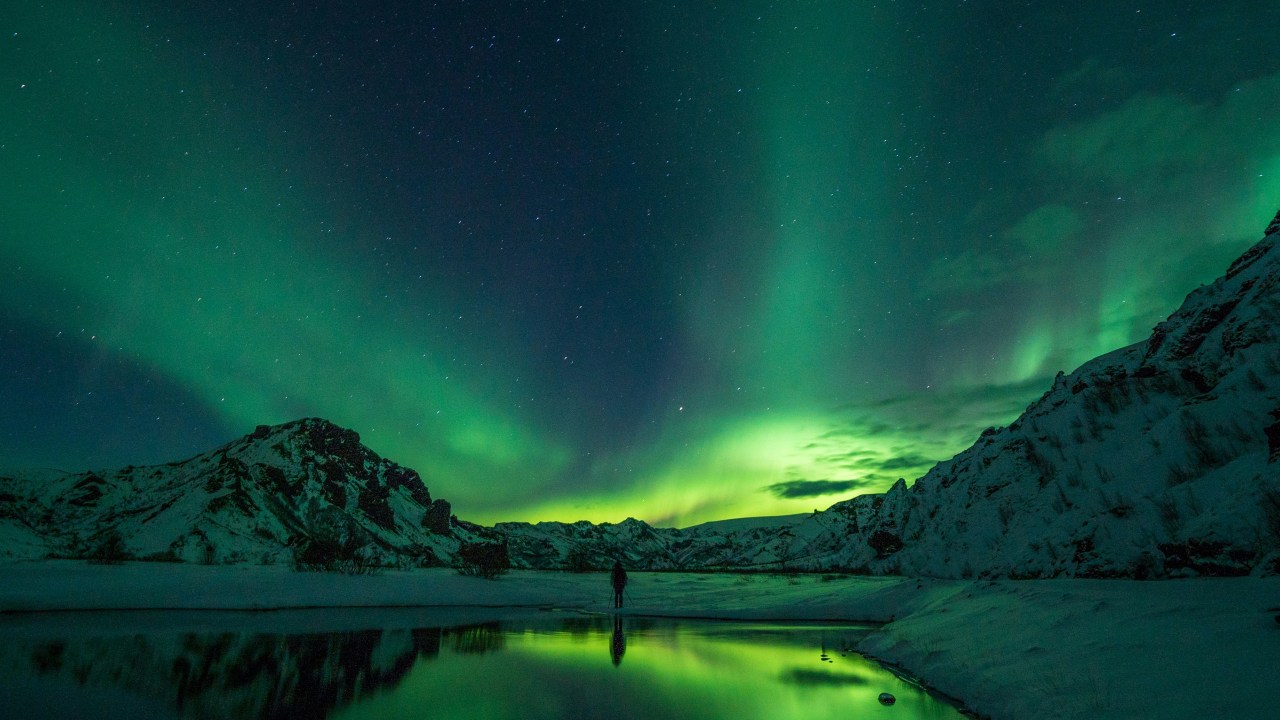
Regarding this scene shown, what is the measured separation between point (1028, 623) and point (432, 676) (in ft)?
33.2

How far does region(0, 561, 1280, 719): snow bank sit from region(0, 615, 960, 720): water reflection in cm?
134

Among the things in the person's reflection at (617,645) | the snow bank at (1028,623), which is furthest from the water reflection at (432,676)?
the snow bank at (1028,623)

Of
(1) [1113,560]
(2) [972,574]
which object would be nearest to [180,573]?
(1) [1113,560]

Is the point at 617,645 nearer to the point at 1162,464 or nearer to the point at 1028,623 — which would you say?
the point at 1028,623

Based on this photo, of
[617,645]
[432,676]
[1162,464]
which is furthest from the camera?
[1162,464]

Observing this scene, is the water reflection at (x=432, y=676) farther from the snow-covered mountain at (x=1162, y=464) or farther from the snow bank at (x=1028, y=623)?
the snow-covered mountain at (x=1162, y=464)

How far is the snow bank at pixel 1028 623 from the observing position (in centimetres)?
562

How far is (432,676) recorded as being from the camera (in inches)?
356

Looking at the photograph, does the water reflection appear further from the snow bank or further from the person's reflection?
the snow bank

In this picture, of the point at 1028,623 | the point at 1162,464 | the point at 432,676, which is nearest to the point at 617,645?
the point at 432,676

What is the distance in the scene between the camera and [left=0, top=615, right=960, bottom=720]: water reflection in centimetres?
706

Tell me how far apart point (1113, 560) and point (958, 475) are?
4621 cm

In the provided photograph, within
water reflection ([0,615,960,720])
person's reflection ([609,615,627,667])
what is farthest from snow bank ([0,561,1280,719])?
person's reflection ([609,615,627,667])

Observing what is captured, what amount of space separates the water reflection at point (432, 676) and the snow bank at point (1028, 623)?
1338 mm
